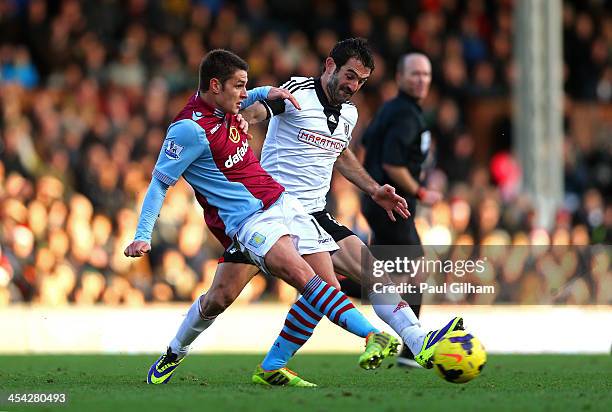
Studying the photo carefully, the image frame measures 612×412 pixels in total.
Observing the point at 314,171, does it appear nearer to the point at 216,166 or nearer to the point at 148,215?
the point at 216,166

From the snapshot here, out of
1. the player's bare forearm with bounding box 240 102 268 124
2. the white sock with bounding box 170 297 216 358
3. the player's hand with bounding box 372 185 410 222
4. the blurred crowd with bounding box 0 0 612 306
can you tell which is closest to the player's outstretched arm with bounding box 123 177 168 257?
the player's bare forearm with bounding box 240 102 268 124

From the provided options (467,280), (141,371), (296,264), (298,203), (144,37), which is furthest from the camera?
(144,37)

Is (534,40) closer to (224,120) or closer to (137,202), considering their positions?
(137,202)

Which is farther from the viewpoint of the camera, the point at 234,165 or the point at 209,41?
the point at 209,41

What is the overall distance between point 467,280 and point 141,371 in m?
5.26

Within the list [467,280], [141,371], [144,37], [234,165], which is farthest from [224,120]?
[144,37]

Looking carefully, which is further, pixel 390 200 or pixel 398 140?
pixel 398 140

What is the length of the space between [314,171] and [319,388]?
1.58 meters

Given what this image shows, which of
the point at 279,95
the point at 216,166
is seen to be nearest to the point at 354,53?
the point at 279,95

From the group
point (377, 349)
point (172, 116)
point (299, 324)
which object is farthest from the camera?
point (172, 116)

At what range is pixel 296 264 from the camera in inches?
314

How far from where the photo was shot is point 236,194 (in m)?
8.26

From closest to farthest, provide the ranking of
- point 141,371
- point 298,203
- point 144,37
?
point 298,203, point 141,371, point 144,37

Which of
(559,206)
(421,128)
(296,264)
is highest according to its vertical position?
(559,206)
